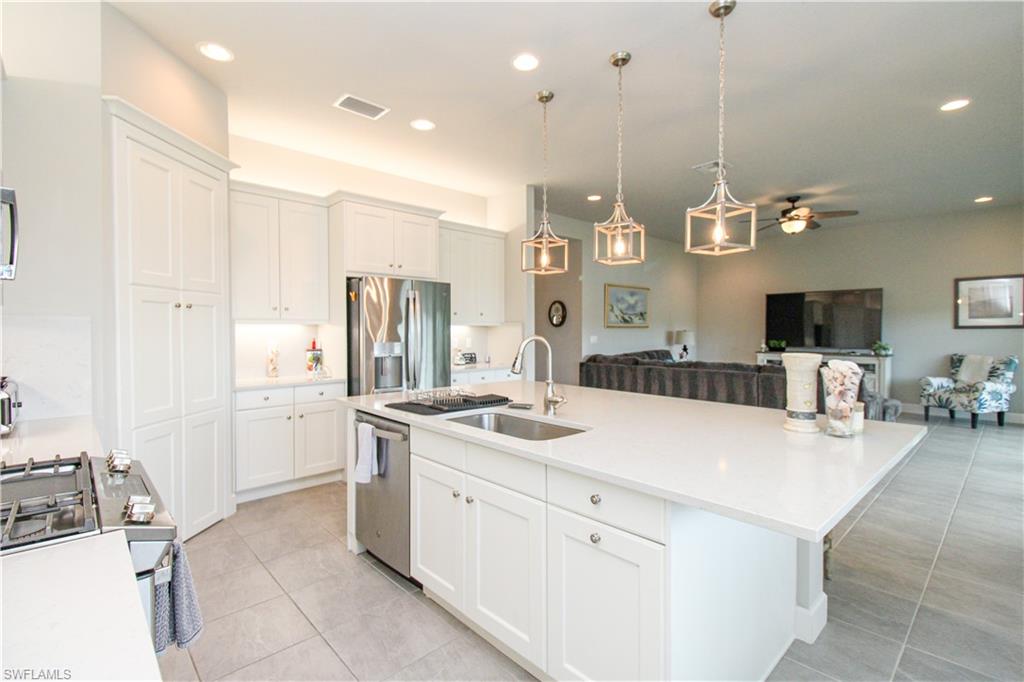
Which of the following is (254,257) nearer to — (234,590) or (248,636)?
(234,590)

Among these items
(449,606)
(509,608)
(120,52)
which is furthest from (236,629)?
(120,52)

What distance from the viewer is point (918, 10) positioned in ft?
7.66

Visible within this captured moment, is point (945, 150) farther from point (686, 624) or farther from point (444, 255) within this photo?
point (686, 624)

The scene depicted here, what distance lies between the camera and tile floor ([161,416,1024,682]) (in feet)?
5.95

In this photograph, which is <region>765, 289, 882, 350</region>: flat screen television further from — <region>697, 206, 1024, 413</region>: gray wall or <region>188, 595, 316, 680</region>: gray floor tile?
<region>188, 595, 316, 680</region>: gray floor tile

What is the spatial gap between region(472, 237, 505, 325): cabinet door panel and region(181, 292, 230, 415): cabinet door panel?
105 inches

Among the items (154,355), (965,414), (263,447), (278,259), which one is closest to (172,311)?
(154,355)

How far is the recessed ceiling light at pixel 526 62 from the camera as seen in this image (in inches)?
108

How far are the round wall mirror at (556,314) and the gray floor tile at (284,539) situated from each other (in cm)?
502

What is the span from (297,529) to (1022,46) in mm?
5155

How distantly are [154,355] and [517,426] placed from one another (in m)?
2.09

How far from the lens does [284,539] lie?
2.92 meters

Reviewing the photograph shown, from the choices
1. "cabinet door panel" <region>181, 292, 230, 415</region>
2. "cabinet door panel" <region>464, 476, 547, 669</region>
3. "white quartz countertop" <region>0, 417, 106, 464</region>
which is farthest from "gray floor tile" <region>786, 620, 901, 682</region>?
"cabinet door panel" <region>181, 292, 230, 415</region>

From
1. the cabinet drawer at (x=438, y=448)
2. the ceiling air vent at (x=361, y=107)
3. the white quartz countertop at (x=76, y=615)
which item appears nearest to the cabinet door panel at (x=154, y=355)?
the cabinet drawer at (x=438, y=448)
